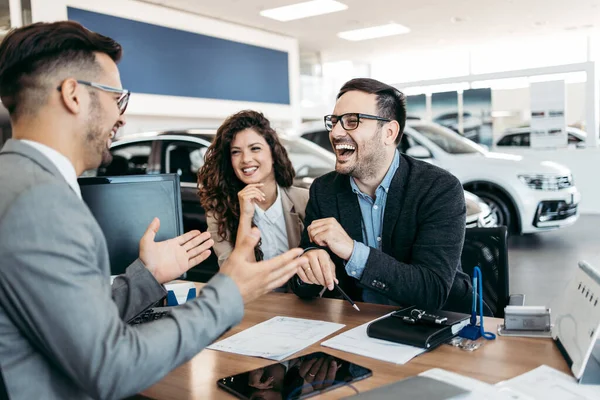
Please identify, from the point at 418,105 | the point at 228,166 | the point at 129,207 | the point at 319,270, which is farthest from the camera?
the point at 418,105

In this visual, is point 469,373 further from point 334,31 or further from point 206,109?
point 334,31

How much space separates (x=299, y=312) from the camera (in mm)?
1973

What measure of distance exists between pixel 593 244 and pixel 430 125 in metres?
2.47

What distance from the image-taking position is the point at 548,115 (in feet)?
34.5

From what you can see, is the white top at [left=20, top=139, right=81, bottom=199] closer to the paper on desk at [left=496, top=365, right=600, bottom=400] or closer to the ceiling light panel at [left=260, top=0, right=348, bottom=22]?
the paper on desk at [left=496, top=365, right=600, bottom=400]

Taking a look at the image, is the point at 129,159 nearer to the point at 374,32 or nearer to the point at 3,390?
the point at 3,390

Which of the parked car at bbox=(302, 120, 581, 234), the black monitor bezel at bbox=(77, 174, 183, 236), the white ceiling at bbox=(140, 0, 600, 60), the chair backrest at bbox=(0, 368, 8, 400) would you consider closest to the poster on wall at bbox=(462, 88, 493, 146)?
the white ceiling at bbox=(140, 0, 600, 60)

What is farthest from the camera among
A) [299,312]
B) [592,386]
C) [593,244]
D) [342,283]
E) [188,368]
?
[593,244]

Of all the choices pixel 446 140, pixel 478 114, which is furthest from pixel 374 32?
pixel 446 140

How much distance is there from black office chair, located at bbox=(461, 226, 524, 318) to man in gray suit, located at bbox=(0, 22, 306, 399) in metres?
1.30

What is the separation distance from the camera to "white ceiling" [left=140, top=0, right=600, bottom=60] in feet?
30.2

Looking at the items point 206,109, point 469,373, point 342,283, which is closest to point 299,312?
point 342,283

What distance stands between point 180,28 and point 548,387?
930 centimetres

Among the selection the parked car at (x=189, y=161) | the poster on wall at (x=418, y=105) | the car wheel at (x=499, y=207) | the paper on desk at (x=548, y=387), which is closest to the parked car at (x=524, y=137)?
the poster on wall at (x=418, y=105)
